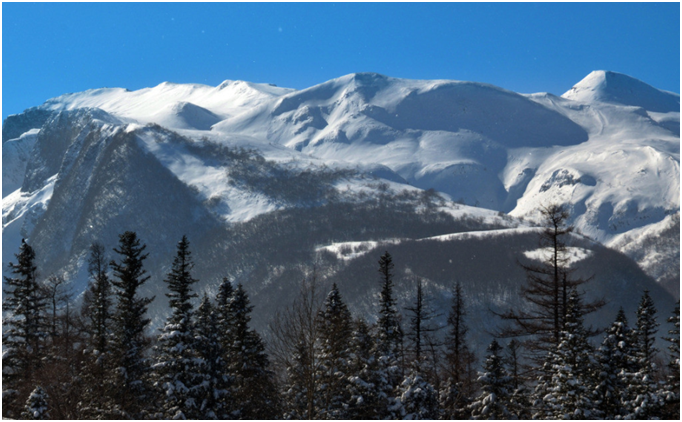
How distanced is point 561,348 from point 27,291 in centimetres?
3123

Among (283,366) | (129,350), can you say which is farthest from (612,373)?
(129,350)

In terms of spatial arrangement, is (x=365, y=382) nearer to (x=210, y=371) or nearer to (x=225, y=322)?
(x=225, y=322)

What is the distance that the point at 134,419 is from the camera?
127ft

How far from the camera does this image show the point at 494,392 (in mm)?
48812

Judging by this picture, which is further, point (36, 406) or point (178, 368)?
point (178, 368)

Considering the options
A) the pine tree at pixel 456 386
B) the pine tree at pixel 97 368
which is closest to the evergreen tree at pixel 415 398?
the pine tree at pixel 456 386

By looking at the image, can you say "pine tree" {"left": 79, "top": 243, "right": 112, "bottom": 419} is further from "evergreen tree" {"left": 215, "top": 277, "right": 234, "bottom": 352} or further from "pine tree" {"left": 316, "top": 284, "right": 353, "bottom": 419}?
"pine tree" {"left": 316, "top": 284, "right": 353, "bottom": 419}

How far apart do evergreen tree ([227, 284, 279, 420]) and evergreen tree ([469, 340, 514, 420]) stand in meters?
13.4

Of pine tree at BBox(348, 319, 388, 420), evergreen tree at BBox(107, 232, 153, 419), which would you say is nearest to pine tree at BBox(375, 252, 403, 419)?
pine tree at BBox(348, 319, 388, 420)

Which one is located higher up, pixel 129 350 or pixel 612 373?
pixel 129 350

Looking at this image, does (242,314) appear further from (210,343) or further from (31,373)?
(31,373)

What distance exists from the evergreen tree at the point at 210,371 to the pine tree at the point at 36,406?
783cm

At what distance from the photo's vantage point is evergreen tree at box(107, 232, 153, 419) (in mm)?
39062

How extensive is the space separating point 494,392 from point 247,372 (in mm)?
16145
